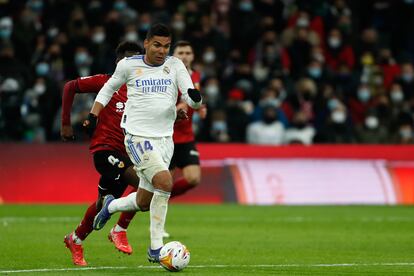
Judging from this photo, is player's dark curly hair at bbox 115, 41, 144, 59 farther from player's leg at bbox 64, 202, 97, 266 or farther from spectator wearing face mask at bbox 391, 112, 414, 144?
spectator wearing face mask at bbox 391, 112, 414, 144

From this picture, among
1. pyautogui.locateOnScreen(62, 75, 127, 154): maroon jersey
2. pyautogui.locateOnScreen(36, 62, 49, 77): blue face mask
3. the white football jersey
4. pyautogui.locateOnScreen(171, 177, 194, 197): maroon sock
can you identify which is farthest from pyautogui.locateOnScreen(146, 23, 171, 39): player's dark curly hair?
pyautogui.locateOnScreen(36, 62, 49, 77): blue face mask

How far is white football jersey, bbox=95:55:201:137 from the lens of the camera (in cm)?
1088

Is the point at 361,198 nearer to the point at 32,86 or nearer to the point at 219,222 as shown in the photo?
the point at 219,222

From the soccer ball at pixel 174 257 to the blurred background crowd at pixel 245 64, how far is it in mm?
12358

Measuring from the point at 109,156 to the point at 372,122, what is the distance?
43.8ft

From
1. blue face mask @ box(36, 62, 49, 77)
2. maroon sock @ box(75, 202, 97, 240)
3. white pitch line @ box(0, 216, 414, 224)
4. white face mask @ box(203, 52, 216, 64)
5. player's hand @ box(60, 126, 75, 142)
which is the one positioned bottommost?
white pitch line @ box(0, 216, 414, 224)

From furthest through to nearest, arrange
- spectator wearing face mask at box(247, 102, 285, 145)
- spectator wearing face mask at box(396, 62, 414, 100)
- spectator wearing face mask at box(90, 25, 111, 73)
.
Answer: spectator wearing face mask at box(396, 62, 414, 100) → spectator wearing face mask at box(90, 25, 111, 73) → spectator wearing face mask at box(247, 102, 285, 145)

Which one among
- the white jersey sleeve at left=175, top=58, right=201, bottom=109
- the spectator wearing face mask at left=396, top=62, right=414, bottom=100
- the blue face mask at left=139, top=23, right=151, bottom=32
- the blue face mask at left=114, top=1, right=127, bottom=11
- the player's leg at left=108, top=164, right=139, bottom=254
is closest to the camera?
the white jersey sleeve at left=175, top=58, right=201, bottom=109

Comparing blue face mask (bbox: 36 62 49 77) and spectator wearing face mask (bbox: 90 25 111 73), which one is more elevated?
spectator wearing face mask (bbox: 90 25 111 73)

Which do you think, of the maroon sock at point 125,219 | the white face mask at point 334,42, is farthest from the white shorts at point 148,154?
the white face mask at point 334,42

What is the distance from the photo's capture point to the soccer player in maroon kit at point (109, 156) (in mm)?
11695

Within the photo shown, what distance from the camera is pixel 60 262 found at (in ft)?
37.8

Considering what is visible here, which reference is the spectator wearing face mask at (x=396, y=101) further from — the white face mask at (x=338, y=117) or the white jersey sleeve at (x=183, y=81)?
the white jersey sleeve at (x=183, y=81)

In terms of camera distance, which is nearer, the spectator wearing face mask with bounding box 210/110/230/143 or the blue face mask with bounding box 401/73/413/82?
the spectator wearing face mask with bounding box 210/110/230/143
